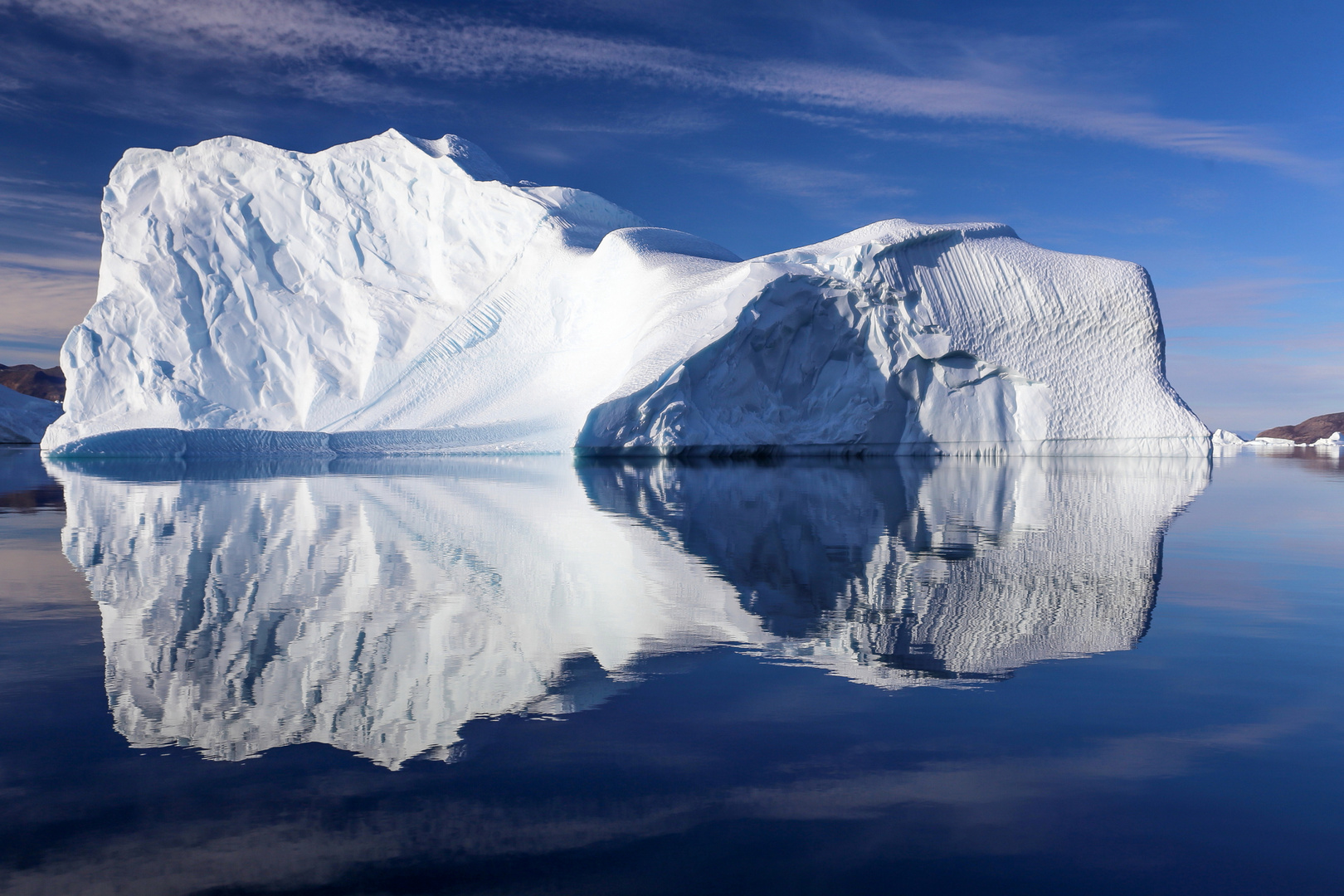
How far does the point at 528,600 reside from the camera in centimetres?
401

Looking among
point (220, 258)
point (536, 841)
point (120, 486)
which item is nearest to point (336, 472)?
point (120, 486)

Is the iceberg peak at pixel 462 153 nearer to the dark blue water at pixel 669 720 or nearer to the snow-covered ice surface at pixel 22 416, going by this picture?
the dark blue water at pixel 669 720

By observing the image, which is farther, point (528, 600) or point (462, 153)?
point (462, 153)

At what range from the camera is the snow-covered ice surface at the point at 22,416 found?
4844cm

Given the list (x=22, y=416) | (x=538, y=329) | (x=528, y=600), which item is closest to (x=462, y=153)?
(x=538, y=329)

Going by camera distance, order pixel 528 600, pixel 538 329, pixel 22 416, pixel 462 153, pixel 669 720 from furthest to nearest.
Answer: pixel 22 416 → pixel 462 153 → pixel 538 329 → pixel 528 600 → pixel 669 720

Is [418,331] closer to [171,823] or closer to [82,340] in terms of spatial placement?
[82,340]

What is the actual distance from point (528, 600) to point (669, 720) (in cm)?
169

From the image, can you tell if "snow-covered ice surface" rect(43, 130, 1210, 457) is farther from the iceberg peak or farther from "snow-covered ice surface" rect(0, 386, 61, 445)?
"snow-covered ice surface" rect(0, 386, 61, 445)

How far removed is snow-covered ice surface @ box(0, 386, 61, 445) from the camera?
48438 millimetres

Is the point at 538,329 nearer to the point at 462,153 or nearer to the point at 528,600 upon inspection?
the point at 462,153

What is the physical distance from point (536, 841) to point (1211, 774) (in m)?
1.51

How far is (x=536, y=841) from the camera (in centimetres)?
177

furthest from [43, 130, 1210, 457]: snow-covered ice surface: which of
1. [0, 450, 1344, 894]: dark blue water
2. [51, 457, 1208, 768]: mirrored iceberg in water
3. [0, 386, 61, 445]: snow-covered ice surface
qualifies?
[0, 386, 61, 445]: snow-covered ice surface
